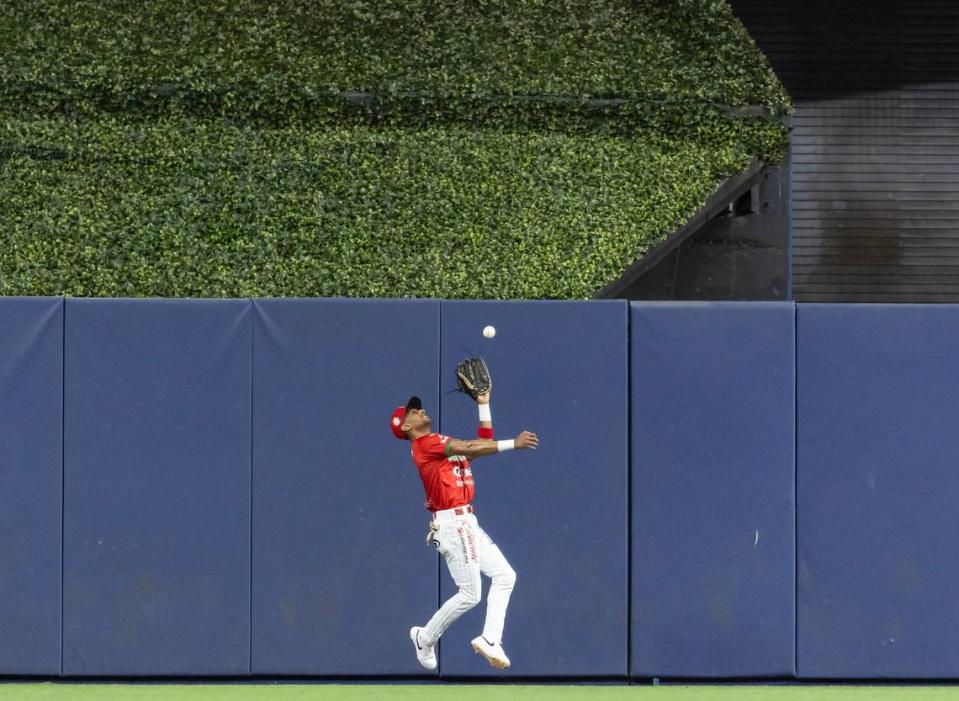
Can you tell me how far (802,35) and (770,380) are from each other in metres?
5.99

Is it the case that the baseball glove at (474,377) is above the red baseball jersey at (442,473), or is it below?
above

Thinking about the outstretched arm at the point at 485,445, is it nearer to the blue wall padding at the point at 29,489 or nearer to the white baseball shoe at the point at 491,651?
the white baseball shoe at the point at 491,651

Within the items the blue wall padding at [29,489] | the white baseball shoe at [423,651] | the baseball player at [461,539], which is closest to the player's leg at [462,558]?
the baseball player at [461,539]

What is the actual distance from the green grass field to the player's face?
1537 mm

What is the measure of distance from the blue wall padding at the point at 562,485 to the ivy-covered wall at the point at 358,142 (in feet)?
10.2

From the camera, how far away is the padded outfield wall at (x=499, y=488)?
27.1 ft

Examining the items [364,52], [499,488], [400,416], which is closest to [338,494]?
[400,416]

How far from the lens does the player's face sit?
25.5ft

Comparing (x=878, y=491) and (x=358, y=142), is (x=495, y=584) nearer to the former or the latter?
(x=878, y=491)

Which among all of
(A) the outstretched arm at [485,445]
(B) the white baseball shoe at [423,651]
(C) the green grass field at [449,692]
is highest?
(A) the outstretched arm at [485,445]

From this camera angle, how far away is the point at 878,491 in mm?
8383

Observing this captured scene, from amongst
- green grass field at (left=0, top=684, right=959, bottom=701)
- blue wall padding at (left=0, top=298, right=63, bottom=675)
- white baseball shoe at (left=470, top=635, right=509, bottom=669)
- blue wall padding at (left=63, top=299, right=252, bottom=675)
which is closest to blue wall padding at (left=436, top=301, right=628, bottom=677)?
green grass field at (left=0, top=684, right=959, bottom=701)

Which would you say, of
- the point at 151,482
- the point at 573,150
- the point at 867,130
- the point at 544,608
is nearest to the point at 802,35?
the point at 867,130

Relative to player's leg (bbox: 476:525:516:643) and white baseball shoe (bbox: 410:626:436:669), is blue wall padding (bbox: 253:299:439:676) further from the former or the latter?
player's leg (bbox: 476:525:516:643)
